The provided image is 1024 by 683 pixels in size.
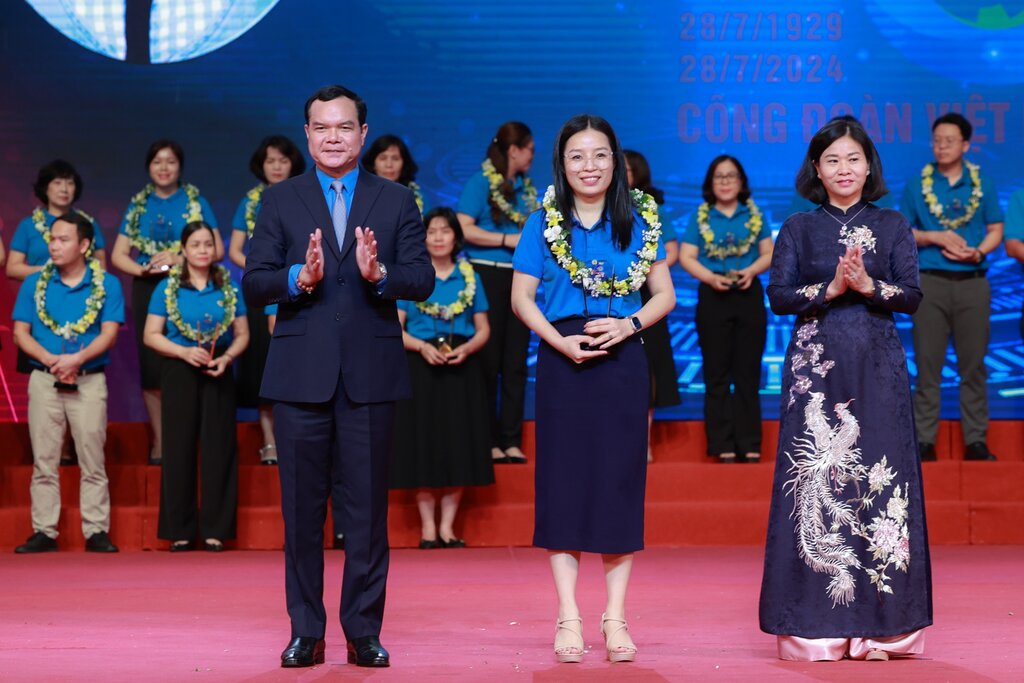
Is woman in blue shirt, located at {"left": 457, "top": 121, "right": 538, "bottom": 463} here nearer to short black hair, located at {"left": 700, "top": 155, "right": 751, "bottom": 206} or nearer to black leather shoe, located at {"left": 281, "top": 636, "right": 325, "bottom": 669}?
short black hair, located at {"left": 700, "top": 155, "right": 751, "bottom": 206}

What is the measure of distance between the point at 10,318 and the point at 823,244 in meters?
5.57

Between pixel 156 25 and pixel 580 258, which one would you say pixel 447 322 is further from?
pixel 156 25

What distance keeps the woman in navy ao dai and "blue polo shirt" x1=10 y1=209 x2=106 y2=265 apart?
14.1ft

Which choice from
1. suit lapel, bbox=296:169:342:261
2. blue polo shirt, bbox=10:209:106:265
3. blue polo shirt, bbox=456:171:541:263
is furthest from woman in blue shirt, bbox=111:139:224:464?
suit lapel, bbox=296:169:342:261

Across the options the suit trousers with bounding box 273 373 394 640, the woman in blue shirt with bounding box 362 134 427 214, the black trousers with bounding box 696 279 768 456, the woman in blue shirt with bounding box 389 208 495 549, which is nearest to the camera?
the suit trousers with bounding box 273 373 394 640

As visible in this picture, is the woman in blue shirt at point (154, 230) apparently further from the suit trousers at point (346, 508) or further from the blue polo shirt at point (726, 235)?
the suit trousers at point (346, 508)

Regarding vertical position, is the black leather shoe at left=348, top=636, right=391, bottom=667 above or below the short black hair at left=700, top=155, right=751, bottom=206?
below

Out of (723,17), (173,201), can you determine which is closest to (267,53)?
(173,201)

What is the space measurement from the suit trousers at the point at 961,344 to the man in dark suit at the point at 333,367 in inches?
155

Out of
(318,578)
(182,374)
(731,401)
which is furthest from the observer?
(731,401)

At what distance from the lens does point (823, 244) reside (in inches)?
155

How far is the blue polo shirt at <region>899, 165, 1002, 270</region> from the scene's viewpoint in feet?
23.0

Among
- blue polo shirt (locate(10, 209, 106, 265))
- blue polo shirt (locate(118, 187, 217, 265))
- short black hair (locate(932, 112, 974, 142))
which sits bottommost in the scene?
blue polo shirt (locate(10, 209, 106, 265))

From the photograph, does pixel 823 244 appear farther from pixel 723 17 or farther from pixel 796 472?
pixel 723 17
